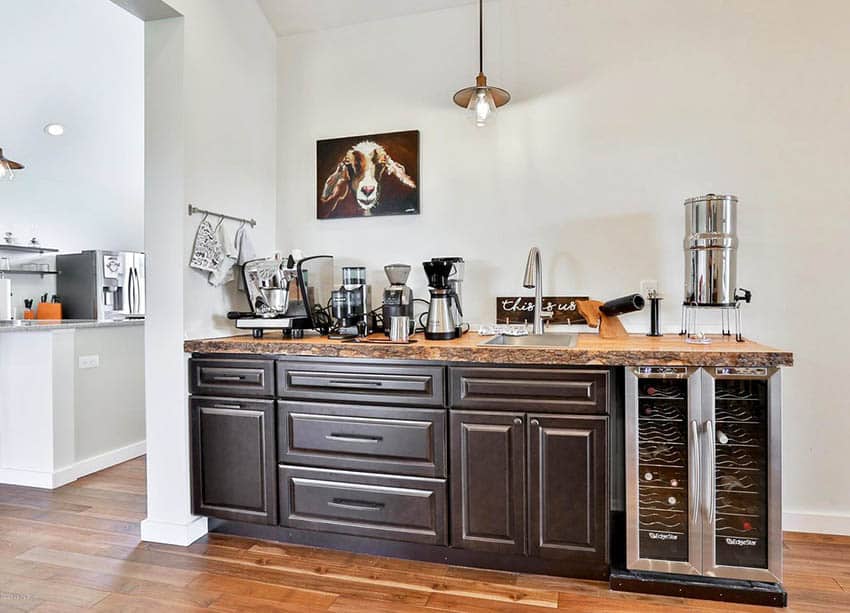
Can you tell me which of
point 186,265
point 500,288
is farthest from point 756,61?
point 186,265

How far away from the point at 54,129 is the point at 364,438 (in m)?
3.89

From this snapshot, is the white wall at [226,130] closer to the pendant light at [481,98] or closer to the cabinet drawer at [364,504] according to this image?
the cabinet drawer at [364,504]

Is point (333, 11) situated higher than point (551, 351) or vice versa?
point (333, 11)

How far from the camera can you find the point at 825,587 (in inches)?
77.5

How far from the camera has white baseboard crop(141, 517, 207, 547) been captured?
7.89ft

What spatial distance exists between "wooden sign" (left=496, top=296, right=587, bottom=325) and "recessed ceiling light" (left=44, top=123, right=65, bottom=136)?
3880 millimetres

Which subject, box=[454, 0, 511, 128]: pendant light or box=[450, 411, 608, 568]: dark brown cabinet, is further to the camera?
box=[454, 0, 511, 128]: pendant light

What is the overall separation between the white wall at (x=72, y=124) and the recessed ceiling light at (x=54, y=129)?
4 centimetres

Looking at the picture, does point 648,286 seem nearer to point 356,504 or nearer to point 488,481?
point 488,481

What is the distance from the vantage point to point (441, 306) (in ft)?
7.90

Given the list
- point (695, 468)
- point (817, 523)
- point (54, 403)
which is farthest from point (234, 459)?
point (817, 523)

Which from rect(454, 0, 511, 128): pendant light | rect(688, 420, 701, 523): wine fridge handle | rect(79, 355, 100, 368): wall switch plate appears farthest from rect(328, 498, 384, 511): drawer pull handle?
rect(79, 355, 100, 368): wall switch plate

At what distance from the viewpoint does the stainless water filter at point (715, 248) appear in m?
2.17

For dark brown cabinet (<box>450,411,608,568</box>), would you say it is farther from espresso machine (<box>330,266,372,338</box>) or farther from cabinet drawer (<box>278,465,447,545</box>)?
espresso machine (<box>330,266,372,338</box>)
